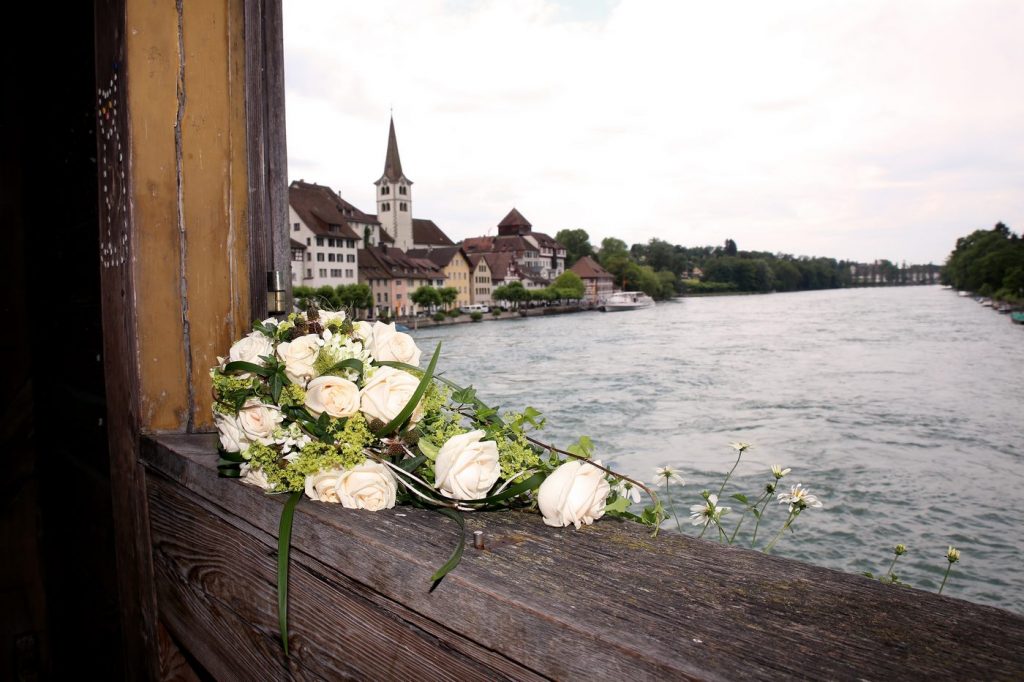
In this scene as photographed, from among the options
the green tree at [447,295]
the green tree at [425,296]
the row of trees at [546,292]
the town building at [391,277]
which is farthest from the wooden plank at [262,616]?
the row of trees at [546,292]

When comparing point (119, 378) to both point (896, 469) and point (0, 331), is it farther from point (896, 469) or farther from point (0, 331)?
point (896, 469)

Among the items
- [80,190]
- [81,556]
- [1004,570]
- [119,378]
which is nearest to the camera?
[119,378]

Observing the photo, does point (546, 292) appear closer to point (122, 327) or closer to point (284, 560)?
point (122, 327)

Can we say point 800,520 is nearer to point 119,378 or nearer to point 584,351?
point 119,378

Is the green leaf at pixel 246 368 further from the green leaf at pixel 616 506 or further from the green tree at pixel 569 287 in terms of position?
the green tree at pixel 569 287

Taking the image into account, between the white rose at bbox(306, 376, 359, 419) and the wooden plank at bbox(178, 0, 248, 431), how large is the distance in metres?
0.63

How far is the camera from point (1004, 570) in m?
7.45

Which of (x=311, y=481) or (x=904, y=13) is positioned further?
(x=904, y=13)

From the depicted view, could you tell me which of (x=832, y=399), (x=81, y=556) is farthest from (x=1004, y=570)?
(x=832, y=399)

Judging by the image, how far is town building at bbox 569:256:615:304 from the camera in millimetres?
90688

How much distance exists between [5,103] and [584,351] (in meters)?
29.2

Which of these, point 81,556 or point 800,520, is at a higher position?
point 81,556

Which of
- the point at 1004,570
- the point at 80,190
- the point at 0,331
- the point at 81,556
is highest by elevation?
the point at 80,190

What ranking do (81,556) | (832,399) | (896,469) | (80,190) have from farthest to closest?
(832,399)
(896,469)
(81,556)
(80,190)
